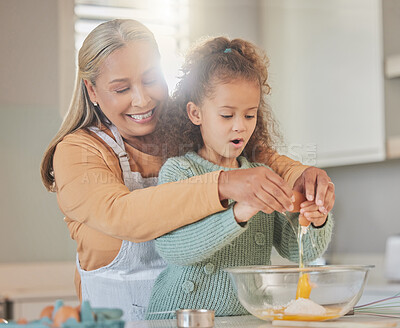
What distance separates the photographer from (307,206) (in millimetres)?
981

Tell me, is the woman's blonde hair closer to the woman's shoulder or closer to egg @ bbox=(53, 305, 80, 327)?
the woman's shoulder

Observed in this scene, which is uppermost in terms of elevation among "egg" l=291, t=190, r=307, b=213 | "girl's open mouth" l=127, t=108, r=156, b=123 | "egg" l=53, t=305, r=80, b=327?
"girl's open mouth" l=127, t=108, r=156, b=123

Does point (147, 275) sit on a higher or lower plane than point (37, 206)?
lower

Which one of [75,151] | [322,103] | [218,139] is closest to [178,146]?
[218,139]

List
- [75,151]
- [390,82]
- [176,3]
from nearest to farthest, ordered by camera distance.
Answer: [75,151] < [176,3] < [390,82]

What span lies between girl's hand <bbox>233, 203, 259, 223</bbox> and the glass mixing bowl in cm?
8

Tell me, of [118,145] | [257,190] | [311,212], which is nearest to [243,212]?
[257,190]

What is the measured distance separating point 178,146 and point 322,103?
43cm

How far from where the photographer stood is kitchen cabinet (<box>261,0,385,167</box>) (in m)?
1.13

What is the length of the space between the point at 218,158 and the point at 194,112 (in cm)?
9

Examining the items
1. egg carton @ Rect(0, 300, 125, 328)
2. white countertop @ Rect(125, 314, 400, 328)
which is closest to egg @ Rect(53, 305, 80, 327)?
egg carton @ Rect(0, 300, 125, 328)

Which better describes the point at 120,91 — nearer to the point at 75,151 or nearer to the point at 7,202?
the point at 75,151

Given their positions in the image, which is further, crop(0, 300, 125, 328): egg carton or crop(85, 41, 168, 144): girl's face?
crop(85, 41, 168, 144): girl's face

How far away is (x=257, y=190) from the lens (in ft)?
2.97
